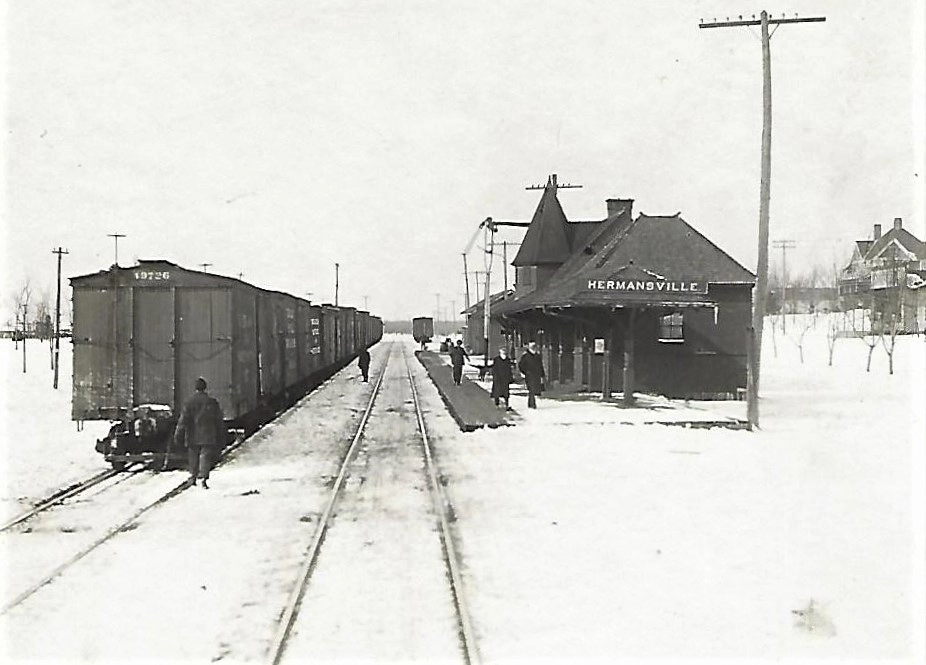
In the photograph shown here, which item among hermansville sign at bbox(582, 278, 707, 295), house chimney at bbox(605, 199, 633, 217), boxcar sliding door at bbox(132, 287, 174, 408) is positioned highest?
house chimney at bbox(605, 199, 633, 217)

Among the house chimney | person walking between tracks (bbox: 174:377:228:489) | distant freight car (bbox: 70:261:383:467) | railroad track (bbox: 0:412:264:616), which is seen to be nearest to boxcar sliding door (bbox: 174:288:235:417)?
distant freight car (bbox: 70:261:383:467)

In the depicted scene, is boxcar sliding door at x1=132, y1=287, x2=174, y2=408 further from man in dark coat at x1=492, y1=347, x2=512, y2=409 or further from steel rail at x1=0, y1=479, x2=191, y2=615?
man in dark coat at x1=492, y1=347, x2=512, y2=409

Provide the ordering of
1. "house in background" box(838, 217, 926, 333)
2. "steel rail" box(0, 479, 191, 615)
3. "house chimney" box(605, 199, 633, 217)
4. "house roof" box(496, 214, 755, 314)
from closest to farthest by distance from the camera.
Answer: "steel rail" box(0, 479, 191, 615)
"house roof" box(496, 214, 755, 314)
"house in background" box(838, 217, 926, 333)
"house chimney" box(605, 199, 633, 217)

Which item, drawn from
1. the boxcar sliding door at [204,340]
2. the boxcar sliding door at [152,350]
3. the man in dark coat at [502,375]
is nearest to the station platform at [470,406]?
the man in dark coat at [502,375]

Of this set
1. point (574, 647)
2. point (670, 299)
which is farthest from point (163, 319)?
point (670, 299)

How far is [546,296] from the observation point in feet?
86.6

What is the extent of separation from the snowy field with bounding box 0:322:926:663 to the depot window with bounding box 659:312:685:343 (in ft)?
28.5

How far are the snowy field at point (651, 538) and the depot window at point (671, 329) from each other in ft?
28.5

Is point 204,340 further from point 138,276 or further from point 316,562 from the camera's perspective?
point 316,562

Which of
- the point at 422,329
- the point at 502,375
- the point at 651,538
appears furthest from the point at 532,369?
the point at 422,329

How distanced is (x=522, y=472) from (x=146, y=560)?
6.79 m

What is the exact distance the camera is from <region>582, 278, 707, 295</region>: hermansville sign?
77.6 ft

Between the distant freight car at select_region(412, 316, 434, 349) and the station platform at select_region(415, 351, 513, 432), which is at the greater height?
the distant freight car at select_region(412, 316, 434, 349)

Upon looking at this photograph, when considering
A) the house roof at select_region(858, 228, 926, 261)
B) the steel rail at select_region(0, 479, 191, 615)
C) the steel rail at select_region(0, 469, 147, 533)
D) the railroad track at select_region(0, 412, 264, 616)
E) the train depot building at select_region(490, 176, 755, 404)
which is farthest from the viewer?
the house roof at select_region(858, 228, 926, 261)
